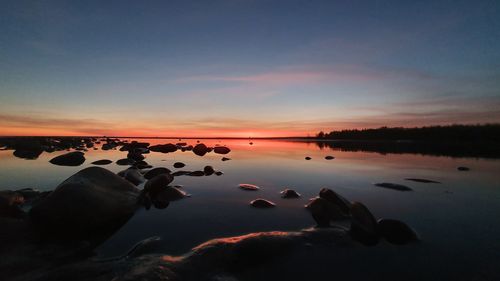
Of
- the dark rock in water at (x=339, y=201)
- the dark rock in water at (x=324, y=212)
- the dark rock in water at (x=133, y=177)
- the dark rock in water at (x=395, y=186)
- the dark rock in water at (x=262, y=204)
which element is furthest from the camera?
the dark rock in water at (x=133, y=177)

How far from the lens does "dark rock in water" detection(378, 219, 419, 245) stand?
248 inches

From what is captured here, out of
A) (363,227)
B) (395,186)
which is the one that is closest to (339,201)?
(363,227)

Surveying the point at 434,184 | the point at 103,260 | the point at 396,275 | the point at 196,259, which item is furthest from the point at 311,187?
the point at 103,260

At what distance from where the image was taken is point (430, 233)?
6.84 m

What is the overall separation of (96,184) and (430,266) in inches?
361

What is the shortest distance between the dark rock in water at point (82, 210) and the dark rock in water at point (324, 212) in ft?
20.1

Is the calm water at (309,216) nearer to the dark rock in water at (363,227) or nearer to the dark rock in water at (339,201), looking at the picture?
the dark rock in water at (363,227)

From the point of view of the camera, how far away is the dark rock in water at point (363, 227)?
20.6 ft

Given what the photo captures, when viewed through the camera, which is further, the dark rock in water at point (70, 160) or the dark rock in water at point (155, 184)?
the dark rock in water at point (70, 160)

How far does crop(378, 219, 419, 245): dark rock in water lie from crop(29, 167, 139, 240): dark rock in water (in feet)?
24.6

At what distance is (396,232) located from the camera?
6.57 metres

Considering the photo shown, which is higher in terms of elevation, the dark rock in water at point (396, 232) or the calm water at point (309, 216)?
the dark rock in water at point (396, 232)

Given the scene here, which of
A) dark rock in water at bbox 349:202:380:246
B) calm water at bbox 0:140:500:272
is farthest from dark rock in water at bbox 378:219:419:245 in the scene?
calm water at bbox 0:140:500:272

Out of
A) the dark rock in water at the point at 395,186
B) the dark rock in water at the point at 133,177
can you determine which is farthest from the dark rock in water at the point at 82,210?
the dark rock in water at the point at 395,186
